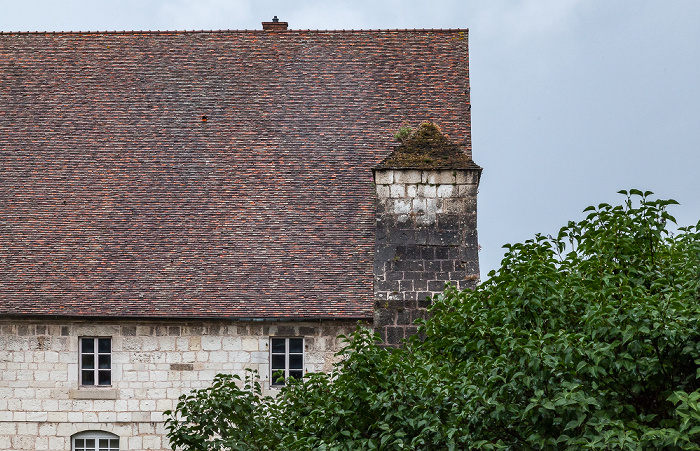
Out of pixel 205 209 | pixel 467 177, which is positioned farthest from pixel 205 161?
pixel 467 177

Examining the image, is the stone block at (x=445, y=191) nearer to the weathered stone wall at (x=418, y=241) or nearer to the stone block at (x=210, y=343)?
the weathered stone wall at (x=418, y=241)

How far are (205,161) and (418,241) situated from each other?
184 inches

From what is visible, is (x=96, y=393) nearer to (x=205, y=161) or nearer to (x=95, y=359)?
(x=95, y=359)

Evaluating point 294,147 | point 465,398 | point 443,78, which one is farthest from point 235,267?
point 465,398

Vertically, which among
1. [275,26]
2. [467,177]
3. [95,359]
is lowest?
[95,359]

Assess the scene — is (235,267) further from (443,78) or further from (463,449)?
(463,449)

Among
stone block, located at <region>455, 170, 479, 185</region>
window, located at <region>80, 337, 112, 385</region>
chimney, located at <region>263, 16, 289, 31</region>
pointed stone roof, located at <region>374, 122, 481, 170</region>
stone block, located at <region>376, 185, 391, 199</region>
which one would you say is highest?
chimney, located at <region>263, 16, 289, 31</region>

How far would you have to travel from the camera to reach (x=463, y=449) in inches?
284

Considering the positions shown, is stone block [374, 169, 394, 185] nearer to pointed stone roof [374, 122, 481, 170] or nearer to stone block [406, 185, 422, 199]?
pointed stone roof [374, 122, 481, 170]

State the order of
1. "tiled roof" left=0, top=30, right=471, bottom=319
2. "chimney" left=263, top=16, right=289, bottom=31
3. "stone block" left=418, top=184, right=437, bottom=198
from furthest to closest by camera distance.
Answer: "chimney" left=263, top=16, right=289, bottom=31 → "tiled roof" left=0, top=30, right=471, bottom=319 → "stone block" left=418, top=184, right=437, bottom=198

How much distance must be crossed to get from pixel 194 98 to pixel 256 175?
2.05 meters

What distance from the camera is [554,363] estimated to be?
6.66 metres

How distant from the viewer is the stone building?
1537cm

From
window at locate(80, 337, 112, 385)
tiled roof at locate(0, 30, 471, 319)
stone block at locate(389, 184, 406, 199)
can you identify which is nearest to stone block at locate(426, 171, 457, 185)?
stone block at locate(389, 184, 406, 199)
